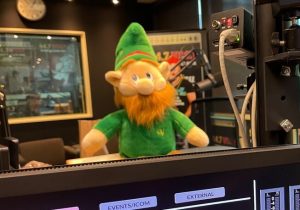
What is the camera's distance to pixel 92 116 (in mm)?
4922

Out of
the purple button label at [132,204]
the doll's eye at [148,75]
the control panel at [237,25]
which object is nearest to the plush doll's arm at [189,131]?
the doll's eye at [148,75]

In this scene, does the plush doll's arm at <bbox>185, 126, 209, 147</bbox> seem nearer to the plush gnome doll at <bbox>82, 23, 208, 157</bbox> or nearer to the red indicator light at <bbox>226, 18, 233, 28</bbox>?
the plush gnome doll at <bbox>82, 23, 208, 157</bbox>

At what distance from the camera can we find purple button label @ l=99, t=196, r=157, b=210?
Result: 1.56 feet

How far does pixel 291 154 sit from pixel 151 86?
A: 133 centimetres

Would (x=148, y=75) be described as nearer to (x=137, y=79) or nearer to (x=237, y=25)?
(x=137, y=79)

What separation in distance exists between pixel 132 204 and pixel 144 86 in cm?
138

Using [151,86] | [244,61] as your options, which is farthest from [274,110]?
[151,86]

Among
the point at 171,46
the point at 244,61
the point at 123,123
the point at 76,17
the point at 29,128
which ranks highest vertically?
the point at 76,17

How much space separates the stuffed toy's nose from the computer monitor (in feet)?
4.29

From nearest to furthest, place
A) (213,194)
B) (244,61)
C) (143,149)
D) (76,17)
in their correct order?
(213,194)
(244,61)
(143,149)
(76,17)

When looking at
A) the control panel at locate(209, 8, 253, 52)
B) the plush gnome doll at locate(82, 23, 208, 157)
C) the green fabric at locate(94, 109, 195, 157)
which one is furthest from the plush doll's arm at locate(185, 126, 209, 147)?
the control panel at locate(209, 8, 253, 52)

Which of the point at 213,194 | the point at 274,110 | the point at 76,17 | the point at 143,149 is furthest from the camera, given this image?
the point at 76,17

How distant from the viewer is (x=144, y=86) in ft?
6.07

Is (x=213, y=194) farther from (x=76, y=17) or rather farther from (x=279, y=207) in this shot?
(x=76, y=17)
